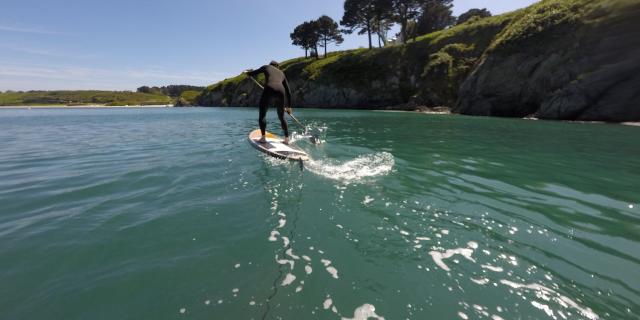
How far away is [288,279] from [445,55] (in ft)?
211

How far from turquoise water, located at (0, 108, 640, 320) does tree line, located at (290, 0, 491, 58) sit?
76.2 m

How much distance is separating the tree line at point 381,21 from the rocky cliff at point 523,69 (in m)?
10.6

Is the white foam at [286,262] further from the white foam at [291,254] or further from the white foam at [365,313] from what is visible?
the white foam at [365,313]

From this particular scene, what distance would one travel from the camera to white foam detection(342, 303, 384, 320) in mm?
3223

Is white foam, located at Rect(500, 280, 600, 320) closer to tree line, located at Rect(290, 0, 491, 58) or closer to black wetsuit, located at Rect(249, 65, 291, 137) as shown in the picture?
black wetsuit, located at Rect(249, 65, 291, 137)

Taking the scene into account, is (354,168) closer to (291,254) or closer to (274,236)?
(274,236)

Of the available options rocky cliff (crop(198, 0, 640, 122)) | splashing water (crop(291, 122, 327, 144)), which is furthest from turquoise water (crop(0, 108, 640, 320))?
rocky cliff (crop(198, 0, 640, 122))

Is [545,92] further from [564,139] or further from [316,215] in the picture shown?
[316,215]

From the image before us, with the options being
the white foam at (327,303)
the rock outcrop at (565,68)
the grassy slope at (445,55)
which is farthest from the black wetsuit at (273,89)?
the grassy slope at (445,55)

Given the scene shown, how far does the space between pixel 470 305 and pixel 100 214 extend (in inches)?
269

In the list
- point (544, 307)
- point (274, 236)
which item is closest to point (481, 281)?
point (544, 307)

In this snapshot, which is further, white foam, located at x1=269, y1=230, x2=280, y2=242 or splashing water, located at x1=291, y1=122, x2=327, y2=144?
splashing water, located at x1=291, y1=122, x2=327, y2=144

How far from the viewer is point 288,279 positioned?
3873mm

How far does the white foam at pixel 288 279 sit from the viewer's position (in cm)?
379
